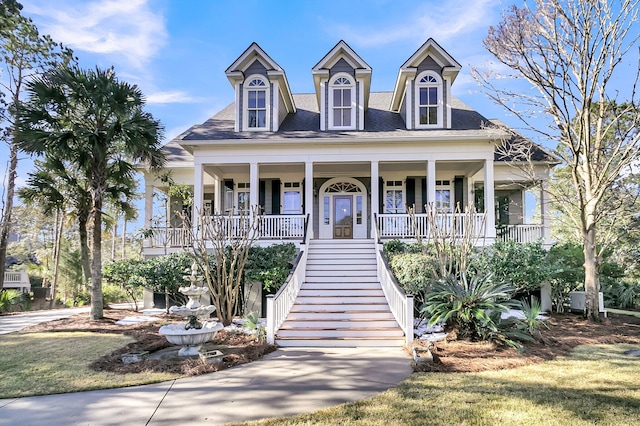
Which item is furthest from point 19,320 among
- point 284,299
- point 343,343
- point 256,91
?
point 256,91

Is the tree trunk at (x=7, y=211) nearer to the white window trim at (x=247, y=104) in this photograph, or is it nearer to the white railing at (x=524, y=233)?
the white window trim at (x=247, y=104)

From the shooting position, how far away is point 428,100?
14.6 m

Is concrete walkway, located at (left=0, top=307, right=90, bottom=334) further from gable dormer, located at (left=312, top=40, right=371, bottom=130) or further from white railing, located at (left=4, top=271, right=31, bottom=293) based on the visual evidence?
white railing, located at (left=4, top=271, right=31, bottom=293)

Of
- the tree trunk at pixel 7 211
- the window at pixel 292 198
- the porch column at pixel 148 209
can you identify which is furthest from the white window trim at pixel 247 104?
the tree trunk at pixel 7 211

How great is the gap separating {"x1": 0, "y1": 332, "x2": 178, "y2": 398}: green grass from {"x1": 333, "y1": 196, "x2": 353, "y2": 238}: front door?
9.31m

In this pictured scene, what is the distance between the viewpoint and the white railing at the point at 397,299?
25.6 feet

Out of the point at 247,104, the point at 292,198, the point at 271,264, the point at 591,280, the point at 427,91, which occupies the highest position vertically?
the point at 427,91

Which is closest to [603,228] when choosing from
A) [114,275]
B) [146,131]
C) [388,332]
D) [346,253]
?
[346,253]

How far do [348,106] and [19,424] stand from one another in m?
13.1

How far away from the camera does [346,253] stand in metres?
12.5

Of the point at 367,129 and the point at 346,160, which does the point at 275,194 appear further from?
the point at 367,129

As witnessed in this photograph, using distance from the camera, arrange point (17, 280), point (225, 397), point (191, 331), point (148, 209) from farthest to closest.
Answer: point (17, 280)
point (148, 209)
point (191, 331)
point (225, 397)

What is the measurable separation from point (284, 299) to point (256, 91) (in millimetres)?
9092

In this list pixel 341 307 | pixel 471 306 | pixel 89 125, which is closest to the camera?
pixel 471 306
